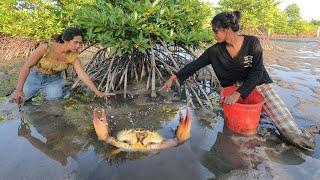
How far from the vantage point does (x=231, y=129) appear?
404cm

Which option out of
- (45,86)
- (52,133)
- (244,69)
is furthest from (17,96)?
(244,69)

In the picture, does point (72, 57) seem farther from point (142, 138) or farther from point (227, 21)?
point (227, 21)

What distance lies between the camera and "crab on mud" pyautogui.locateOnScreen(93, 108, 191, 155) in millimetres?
3449

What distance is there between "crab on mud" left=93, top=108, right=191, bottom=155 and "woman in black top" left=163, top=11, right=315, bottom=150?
0.63 m

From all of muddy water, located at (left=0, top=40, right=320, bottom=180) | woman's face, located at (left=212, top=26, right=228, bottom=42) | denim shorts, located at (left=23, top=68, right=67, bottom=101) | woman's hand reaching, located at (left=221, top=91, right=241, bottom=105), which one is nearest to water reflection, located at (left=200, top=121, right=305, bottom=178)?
muddy water, located at (left=0, top=40, right=320, bottom=180)

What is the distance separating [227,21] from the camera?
11.1 feet

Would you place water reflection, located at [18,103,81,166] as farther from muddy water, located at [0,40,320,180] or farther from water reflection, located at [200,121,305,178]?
water reflection, located at [200,121,305,178]

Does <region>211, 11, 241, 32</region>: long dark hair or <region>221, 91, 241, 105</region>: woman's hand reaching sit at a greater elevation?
<region>211, 11, 241, 32</region>: long dark hair

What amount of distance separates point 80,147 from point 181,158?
1.13 m

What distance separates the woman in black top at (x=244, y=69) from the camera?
3484 mm

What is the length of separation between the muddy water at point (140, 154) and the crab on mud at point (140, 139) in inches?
3.0

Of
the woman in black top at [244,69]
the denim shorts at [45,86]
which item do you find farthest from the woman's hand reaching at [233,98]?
the denim shorts at [45,86]

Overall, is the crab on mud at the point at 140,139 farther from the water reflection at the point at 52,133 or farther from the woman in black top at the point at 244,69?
the woman in black top at the point at 244,69

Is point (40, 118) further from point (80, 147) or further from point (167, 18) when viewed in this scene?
point (167, 18)
